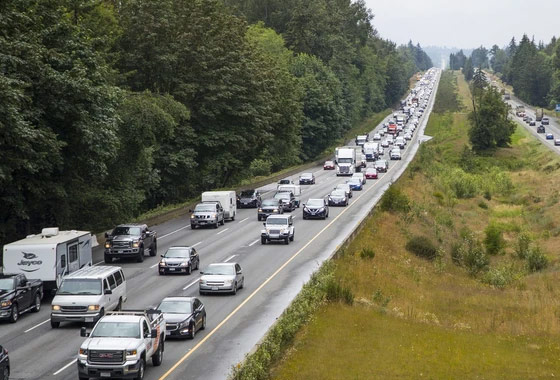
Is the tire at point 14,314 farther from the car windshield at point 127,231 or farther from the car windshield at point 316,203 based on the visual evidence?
the car windshield at point 316,203

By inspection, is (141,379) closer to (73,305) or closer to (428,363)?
(73,305)

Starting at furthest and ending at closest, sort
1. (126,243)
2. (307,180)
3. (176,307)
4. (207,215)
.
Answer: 1. (307,180)
2. (207,215)
3. (126,243)
4. (176,307)

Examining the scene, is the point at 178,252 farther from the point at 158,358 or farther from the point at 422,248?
the point at 422,248

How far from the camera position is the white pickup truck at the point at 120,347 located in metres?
21.4

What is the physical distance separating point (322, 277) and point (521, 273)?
20.6 meters

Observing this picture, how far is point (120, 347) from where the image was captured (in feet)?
71.1

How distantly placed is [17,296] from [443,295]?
20.5 m

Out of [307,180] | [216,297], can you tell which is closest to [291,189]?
[307,180]

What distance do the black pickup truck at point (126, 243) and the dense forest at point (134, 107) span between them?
325 cm

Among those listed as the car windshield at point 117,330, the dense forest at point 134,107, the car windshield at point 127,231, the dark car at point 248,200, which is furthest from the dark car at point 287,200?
the car windshield at point 117,330

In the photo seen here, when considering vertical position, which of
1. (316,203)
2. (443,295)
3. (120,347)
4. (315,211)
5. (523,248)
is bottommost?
(523,248)

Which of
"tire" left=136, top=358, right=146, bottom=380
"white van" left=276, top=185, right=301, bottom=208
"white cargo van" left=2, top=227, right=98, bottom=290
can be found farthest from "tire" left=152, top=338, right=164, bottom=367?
"white van" left=276, top=185, right=301, bottom=208

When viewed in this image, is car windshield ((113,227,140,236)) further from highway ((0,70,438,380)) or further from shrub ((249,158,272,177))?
shrub ((249,158,272,177))

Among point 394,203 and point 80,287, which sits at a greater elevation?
point 80,287
